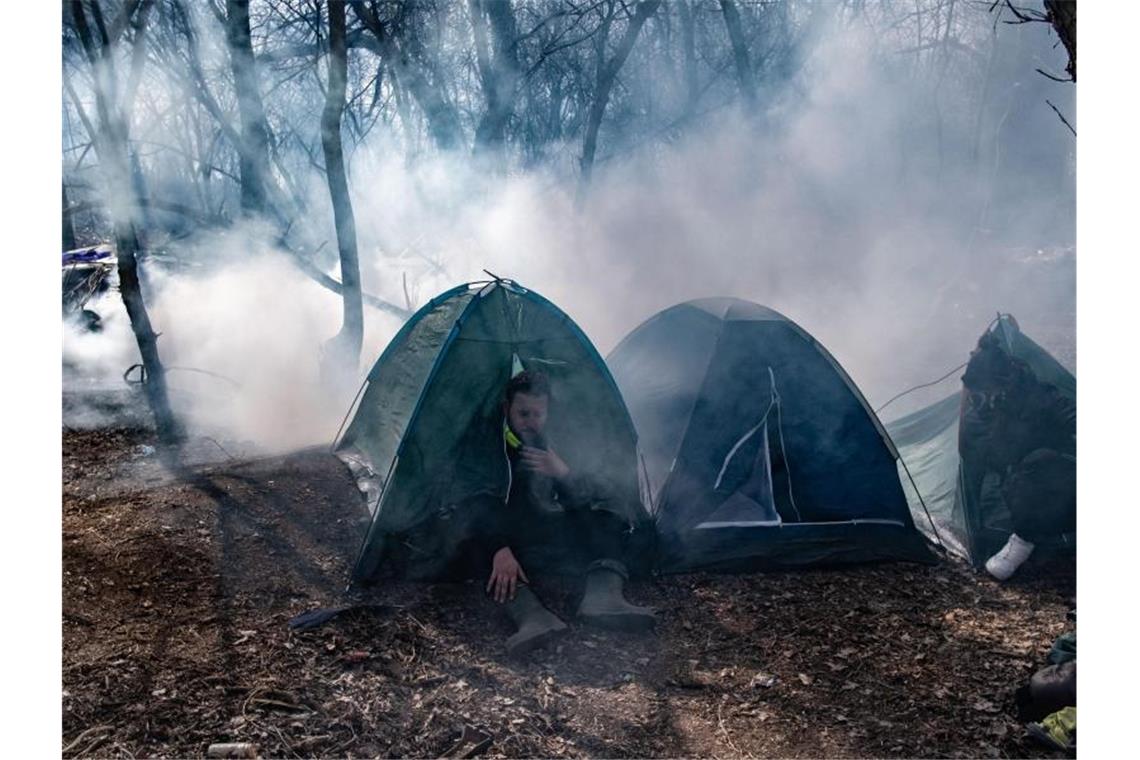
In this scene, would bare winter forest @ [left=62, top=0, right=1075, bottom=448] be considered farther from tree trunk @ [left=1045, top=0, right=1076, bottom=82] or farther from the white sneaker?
tree trunk @ [left=1045, top=0, right=1076, bottom=82]

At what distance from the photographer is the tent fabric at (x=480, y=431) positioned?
4.70m

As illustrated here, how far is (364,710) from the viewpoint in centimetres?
347

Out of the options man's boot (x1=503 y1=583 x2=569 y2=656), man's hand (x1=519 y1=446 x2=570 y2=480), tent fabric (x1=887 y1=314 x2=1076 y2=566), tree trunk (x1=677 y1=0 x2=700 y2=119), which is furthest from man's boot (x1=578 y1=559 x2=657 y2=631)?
tree trunk (x1=677 y1=0 x2=700 y2=119)

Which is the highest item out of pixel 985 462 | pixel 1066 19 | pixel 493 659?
pixel 1066 19

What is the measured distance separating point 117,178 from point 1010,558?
6.66 m

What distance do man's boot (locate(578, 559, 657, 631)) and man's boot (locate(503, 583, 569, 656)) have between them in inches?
6.4

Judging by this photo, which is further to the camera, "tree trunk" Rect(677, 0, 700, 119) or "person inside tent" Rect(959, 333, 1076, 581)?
"tree trunk" Rect(677, 0, 700, 119)

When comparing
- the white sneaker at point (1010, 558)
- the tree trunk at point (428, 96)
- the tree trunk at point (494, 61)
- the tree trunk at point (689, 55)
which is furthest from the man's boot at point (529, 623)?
the tree trunk at point (689, 55)

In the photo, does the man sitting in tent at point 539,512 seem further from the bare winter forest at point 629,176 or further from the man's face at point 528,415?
the bare winter forest at point 629,176

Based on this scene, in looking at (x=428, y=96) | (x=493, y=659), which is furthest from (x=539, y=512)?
(x=428, y=96)

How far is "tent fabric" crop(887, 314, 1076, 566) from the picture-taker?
16.9ft

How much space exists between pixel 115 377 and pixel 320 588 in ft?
18.5

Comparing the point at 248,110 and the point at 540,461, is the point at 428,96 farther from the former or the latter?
the point at 540,461

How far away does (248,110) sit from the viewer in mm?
10844
